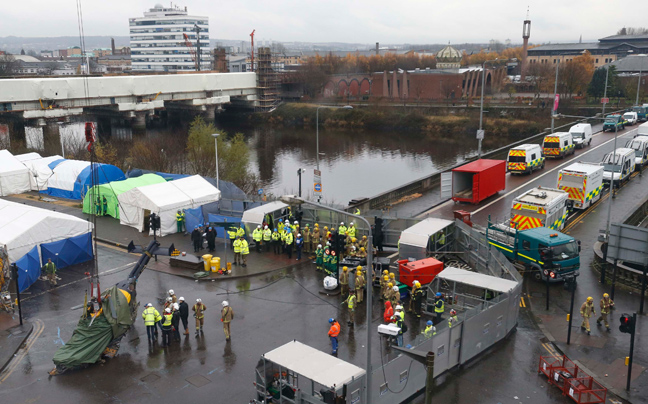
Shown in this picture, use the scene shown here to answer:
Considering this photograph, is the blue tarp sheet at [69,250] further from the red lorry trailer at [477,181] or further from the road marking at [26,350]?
the red lorry trailer at [477,181]

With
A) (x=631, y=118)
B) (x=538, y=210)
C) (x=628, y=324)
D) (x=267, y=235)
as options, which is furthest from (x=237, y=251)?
(x=631, y=118)

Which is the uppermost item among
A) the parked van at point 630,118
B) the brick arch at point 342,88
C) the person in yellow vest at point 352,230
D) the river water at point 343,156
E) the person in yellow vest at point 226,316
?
the brick arch at point 342,88

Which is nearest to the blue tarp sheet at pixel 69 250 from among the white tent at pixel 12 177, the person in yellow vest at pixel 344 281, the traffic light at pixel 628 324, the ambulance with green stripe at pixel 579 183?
the person in yellow vest at pixel 344 281

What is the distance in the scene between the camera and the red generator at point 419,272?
65.0 feet

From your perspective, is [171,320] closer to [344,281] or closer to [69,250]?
[344,281]

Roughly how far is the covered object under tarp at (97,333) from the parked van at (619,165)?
1221 inches

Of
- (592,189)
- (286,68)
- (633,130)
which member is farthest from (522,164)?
(286,68)

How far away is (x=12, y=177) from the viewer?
38406 millimetres

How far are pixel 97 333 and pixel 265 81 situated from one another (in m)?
92.0

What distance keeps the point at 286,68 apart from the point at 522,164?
112 m

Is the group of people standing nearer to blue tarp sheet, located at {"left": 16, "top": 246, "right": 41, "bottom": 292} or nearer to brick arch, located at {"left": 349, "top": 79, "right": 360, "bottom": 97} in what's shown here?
blue tarp sheet, located at {"left": 16, "top": 246, "right": 41, "bottom": 292}

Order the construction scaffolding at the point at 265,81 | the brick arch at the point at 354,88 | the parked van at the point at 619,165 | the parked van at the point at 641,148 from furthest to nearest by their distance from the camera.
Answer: the brick arch at the point at 354,88
the construction scaffolding at the point at 265,81
the parked van at the point at 641,148
the parked van at the point at 619,165

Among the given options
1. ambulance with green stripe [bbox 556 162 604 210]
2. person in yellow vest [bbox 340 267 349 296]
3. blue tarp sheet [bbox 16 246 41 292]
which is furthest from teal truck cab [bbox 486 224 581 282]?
blue tarp sheet [bbox 16 246 41 292]

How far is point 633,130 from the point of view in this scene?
202 feet
